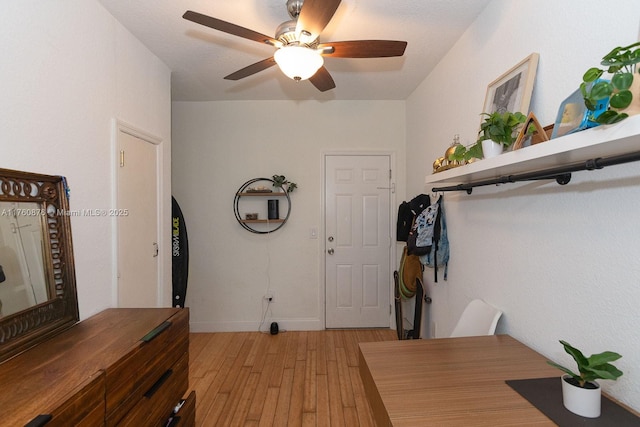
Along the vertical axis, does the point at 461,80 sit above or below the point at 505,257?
above

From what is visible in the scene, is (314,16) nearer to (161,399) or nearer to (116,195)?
(116,195)

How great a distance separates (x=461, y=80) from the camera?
2.27 meters

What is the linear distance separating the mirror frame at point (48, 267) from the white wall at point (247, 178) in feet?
6.88

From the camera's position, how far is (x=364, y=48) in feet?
5.68

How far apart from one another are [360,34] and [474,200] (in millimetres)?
1417

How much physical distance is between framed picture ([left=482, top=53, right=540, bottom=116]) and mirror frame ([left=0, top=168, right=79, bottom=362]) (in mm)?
2272

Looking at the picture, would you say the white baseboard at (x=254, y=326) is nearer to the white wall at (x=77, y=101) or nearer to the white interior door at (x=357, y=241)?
the white interior door at (x=357, y=241)

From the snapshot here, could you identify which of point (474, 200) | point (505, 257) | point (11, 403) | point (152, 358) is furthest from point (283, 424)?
point (474, 200)

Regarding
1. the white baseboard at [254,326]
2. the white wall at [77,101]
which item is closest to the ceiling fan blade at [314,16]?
the white wall at [77,101]

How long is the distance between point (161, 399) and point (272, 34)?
2.34 meters

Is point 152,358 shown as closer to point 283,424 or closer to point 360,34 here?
point 283,424

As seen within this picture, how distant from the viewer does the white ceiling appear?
6.31 ft

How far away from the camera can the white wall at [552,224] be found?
106 cm

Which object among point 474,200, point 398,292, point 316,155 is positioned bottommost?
point 398,292
